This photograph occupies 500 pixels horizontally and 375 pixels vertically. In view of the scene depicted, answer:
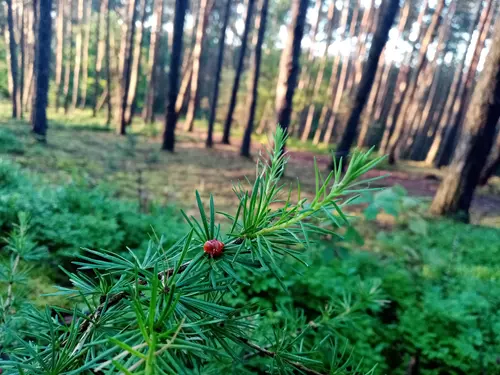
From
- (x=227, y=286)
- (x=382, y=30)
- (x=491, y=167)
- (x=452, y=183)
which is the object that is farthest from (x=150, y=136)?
(x=227, y=286)

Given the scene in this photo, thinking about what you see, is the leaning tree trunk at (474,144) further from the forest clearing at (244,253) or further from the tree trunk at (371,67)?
the tree trunk at (371,67)

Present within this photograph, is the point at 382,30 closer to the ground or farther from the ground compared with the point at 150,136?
farther from the ground

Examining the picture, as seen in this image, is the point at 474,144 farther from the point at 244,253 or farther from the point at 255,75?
the point at 255,75

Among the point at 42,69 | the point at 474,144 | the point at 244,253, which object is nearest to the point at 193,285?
the point at 244,253

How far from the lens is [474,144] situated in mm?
7176

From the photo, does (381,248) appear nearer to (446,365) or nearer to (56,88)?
(446,365)

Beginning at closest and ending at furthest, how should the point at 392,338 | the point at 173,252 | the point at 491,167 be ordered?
the point at 173,252, the point at 392,338, the point at 491,167

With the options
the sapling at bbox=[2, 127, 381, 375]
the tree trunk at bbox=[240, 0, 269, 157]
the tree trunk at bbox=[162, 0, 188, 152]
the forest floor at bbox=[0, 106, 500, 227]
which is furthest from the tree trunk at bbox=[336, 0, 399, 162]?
the sapling at bbox=[2, 127, 381, 375]

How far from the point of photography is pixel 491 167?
39.6 ft

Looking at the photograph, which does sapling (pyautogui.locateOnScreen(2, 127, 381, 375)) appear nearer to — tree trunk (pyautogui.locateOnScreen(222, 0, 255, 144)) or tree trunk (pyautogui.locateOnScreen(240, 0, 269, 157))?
tree trunk (pyautogui.locateOnScreen(240, 0, 269, 157))

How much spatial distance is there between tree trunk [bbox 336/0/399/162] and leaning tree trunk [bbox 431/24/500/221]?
2603mm

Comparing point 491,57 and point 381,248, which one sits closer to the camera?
point 381,248

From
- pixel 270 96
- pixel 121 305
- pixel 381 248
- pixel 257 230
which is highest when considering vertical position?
pixel 270 96

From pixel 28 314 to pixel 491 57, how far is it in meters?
8.73
